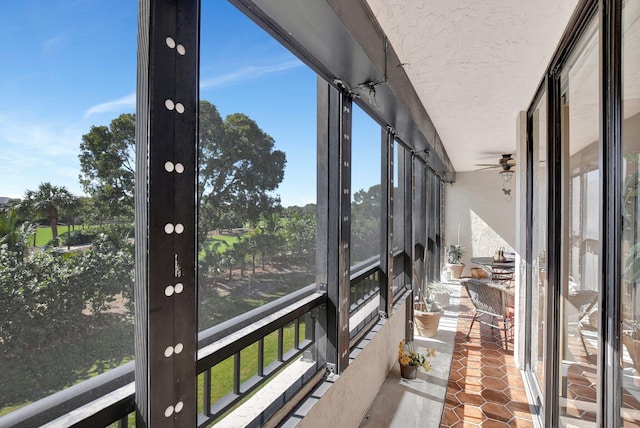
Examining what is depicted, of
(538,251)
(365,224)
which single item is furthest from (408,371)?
(538,251)

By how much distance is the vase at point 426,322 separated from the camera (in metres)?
3.99

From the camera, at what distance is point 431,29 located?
175 centimetres

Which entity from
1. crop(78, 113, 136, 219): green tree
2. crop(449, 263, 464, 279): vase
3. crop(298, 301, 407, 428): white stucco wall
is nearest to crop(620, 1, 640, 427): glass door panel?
crop(298, 301, 407, 428): white stucco wall

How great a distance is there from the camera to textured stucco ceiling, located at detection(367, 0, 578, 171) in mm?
1568

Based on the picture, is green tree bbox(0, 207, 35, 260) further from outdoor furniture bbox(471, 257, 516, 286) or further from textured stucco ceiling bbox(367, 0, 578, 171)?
outdoor furniture bbox(471, 257, 516, 286)

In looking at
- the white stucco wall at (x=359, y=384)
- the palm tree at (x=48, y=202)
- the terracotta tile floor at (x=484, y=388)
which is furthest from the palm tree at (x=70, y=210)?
the terracotta tile floor at (x=484, y=388)

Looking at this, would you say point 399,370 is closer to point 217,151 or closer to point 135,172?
point 217,151

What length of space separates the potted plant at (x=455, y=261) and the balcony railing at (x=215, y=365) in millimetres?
5524

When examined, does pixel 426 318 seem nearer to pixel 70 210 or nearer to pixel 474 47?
pixel 474 47

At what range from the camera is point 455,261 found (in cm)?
779

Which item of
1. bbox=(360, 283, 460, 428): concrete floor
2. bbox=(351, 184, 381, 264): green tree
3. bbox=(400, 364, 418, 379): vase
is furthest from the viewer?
bbox=(400, 364, 418, 379): vase

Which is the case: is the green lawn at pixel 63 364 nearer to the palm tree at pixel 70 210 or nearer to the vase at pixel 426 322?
the palm tree at pixel 70 210

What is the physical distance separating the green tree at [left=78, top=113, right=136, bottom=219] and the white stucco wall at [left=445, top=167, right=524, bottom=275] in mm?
8509

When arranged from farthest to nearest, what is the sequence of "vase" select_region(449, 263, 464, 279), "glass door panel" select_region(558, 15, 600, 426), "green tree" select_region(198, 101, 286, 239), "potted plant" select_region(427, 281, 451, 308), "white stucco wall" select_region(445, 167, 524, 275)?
"white stucco wall" select_region(445, 167, 524, 275) → "vase" select_region(449, 263, 464, 279) → "potted plant" select_region(427, 281, 451, 308) → "glass door panel" select_region(558, 15, 600, 426) → "green tree" select_region(198, 101, 286, 239)
